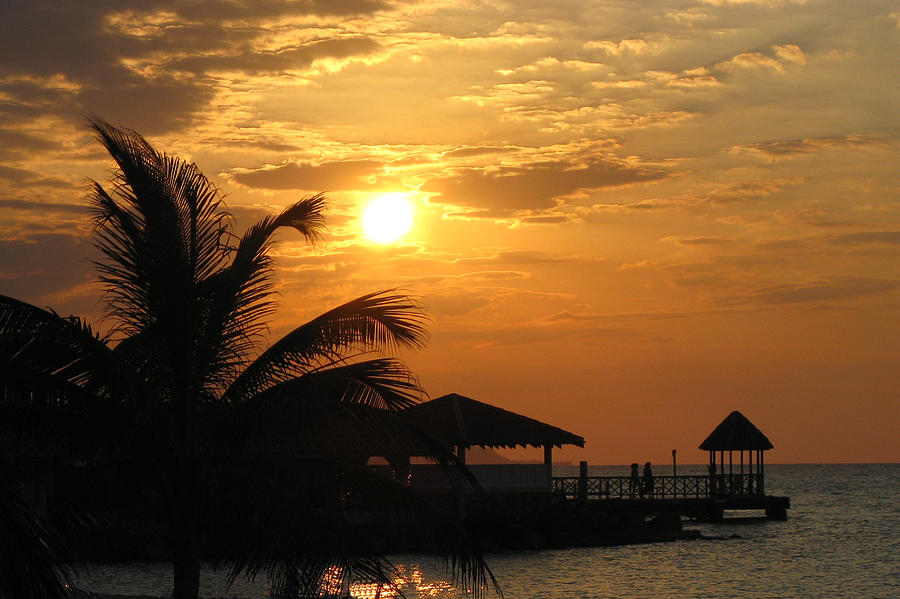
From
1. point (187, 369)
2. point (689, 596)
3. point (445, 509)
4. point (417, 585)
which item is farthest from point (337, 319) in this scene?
point (445, 509)

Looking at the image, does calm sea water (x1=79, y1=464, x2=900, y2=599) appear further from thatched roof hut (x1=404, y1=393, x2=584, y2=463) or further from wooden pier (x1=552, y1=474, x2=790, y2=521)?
thatched roof hut (x1=404, y1=393, x2=584, y2=463)

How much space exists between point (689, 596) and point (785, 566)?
416 inches

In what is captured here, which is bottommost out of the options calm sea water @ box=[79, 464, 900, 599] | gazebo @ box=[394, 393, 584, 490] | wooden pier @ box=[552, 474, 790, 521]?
calm sea water @ box=[79, 464, 900, 599]

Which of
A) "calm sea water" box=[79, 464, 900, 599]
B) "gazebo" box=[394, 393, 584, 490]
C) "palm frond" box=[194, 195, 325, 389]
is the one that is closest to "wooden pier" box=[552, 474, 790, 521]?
"calm sea water" box=[79, 464, 900, 599]

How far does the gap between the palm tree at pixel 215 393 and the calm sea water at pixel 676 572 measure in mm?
15330

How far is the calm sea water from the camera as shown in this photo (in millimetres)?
31297

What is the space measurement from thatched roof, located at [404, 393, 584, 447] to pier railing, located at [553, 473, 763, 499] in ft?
11.9

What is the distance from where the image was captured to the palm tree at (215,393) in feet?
39.0

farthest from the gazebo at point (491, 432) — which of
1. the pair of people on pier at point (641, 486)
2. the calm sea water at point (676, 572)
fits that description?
the pair of people on pier at point (641, 486)

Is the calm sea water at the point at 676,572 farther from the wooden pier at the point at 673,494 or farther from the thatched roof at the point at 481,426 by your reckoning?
the thatched roof at the point at 481,426

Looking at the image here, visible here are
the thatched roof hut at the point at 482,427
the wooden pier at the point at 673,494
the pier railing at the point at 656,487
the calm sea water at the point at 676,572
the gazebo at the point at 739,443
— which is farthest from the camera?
the gazebo at the point at 739,443

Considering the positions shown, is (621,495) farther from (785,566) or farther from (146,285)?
(146,285)

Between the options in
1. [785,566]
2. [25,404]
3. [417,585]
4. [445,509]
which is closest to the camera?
[25,404]

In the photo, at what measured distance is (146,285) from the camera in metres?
12.8
